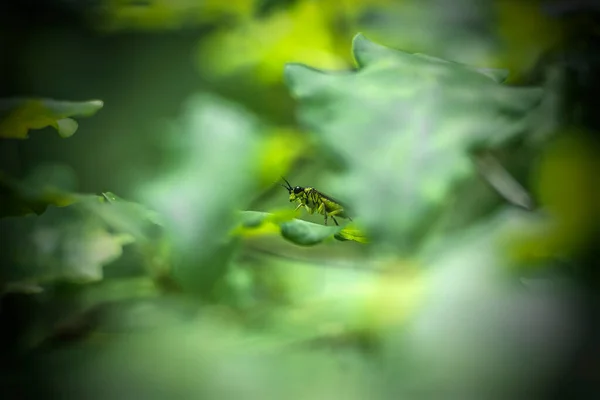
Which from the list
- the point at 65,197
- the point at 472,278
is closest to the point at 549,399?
the point at 472,278

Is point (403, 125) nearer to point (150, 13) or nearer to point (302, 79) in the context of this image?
point (302, 79)

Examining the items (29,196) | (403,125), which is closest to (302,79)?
(403,125)

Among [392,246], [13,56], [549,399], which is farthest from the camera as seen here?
[13,56]

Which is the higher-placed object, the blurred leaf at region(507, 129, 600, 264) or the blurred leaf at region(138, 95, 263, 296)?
the blurred leaf at region(507, 129, 600, 264)

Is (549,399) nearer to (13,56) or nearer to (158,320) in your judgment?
(158,320)

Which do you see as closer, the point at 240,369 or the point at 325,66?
the point at 240,369

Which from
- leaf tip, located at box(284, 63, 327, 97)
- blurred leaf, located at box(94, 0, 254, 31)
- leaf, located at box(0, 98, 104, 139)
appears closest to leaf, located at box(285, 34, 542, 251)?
leaf tip, located at box(284, 63, 327, 97)

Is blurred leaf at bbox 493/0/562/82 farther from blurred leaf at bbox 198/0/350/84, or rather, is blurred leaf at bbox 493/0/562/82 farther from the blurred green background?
blurred leaf at bbox 198/0/350/84
